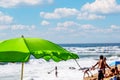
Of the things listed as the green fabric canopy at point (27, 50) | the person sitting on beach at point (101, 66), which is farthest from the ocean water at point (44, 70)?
the green fabric canopy at point (27, 50)

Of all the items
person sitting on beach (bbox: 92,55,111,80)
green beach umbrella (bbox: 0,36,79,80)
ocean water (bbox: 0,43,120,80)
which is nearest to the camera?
→ green beach umbrella (bbox: 0,36,79,80)

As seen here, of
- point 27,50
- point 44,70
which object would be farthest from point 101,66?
point 44,70

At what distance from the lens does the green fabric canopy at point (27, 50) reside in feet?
21.0

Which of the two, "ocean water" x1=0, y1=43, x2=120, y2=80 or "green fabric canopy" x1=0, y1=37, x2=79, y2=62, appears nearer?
"green fabric canopy" x1=0, y1=37, x2=79, y2=62

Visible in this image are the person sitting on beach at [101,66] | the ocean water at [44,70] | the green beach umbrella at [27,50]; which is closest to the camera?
the green beach umbrella at [27,50]

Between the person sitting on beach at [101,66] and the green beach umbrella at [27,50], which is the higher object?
the green beach umbrella at [27,50]

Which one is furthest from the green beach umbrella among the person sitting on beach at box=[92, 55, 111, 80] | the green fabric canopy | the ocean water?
the ocean water

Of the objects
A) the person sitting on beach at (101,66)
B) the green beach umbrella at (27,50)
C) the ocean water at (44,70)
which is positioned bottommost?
the ocean water at (44,70)

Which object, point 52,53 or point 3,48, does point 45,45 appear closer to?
point 52,53

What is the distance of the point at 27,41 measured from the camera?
6.84 meters

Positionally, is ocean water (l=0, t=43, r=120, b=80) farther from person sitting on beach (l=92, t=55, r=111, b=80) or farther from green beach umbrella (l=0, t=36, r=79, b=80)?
green beach umbrella (l=0, t=36, r=79, b=80)

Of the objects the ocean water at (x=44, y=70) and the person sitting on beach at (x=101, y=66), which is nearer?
the person sitting on beach at (x=101, y=66)

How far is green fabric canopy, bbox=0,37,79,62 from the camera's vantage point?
640 cm

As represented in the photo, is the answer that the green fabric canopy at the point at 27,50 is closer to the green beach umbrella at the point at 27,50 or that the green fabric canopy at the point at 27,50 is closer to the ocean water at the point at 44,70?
the green beach umbrella at the point at 27,50
